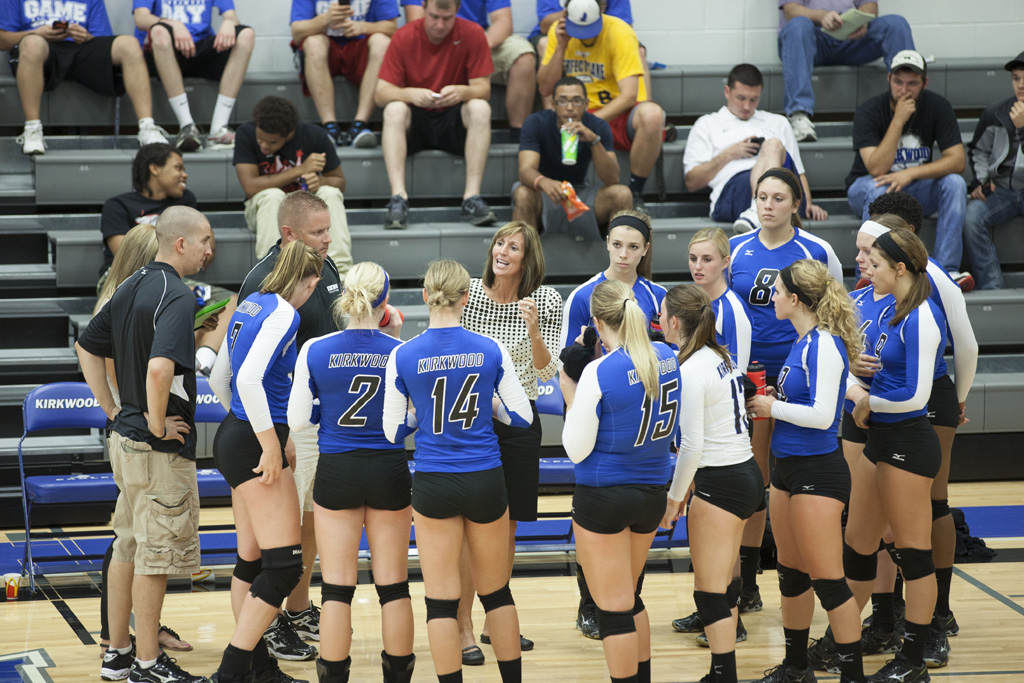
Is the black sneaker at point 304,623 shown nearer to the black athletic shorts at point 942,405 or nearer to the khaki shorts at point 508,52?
the black athletic shorts at point 942,405

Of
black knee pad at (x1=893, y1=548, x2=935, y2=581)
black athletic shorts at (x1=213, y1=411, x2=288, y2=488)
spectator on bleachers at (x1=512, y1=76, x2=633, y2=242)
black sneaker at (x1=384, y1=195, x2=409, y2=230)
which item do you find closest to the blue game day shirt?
black sneaker at (x1=384, y1=195, x2=409, y2=230)

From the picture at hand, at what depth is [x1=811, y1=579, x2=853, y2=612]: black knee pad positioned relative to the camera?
378 centimetres

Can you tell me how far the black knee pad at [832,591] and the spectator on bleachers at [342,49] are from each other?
5398 millimetres

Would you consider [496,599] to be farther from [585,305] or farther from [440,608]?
[585,305]

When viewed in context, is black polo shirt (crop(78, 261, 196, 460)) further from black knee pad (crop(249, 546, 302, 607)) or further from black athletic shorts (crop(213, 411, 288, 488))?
black knee pad (crop(249, 546, 302, 607))

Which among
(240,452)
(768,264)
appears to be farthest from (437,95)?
(240,452)

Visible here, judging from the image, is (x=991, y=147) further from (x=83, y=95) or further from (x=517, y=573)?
(x=83, y=95)

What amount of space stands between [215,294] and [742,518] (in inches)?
163

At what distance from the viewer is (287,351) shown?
385cm

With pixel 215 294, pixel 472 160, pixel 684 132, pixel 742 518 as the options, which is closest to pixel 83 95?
pixel 215 294

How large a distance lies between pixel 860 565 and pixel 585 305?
1532 mm

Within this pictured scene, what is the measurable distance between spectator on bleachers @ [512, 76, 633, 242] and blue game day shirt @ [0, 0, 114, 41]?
3.49 m

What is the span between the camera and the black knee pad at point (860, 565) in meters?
4.23

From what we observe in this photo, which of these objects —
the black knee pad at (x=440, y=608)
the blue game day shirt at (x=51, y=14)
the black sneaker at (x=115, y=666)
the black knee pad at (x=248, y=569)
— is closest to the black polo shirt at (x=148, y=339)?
the black knee pad at (x=248, y=569)
